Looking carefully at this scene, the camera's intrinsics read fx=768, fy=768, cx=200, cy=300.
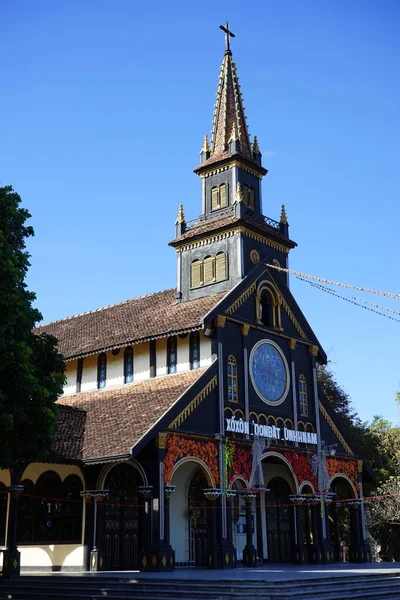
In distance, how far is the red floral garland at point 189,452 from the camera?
29.2 m

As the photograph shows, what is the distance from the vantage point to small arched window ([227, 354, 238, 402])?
109 ft

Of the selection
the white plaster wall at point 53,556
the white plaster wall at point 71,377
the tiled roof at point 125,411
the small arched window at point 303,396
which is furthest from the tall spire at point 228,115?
the white plaster wall at point 53,556

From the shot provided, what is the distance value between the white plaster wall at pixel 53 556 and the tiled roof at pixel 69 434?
3.94 metres

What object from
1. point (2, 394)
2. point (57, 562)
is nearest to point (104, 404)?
point (57, 562)

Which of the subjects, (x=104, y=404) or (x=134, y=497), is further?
(x=104, y=404)

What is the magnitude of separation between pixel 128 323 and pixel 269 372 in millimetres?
7474

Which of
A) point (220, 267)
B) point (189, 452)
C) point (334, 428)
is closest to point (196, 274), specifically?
point (220, 267)

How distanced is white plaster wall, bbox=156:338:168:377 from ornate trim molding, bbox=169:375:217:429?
3024 millimetres

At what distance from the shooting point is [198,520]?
108 feet

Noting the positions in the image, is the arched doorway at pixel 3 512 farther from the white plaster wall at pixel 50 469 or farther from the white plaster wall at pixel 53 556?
the white plaster wall at pixel 50 469

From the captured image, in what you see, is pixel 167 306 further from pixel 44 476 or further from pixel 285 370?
pixel 44 476

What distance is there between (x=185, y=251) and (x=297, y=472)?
1209cm

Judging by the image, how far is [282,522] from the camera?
124ft

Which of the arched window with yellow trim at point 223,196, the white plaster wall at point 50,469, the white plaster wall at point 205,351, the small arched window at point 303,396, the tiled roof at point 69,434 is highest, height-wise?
the arched window with yellow trim at point 223,196
